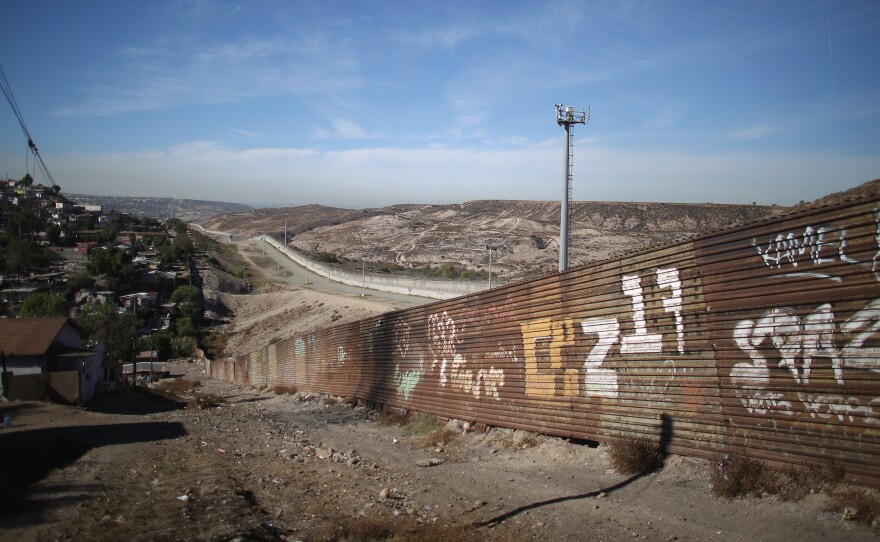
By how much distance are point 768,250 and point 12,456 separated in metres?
13.4

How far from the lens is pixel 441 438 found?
12.8 meters

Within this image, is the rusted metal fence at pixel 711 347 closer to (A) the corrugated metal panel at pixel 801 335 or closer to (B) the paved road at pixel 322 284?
(A) the corrugated metal panel at pixel 801 335

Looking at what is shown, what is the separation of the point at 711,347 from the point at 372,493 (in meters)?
5.32

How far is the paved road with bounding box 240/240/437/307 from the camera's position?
54237mm

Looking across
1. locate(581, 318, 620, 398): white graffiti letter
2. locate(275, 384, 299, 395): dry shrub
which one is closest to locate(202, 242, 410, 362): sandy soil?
locate(275, 384, 299, 395): dry shrub

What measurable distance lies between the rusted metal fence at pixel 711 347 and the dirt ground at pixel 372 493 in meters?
0.55

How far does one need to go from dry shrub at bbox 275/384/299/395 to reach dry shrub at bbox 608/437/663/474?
20.8 m

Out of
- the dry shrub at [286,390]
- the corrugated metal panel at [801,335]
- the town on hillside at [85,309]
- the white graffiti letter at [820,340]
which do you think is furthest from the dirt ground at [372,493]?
the town on hillside at [85,309]

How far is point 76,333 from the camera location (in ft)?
103

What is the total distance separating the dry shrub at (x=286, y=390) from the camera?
27284 millimetres

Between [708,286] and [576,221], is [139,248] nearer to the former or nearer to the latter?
[576,221]

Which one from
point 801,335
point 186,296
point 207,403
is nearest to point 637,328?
point 801,335

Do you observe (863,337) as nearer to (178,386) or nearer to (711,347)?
(711,347)

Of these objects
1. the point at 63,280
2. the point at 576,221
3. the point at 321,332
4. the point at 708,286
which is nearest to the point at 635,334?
the point at 708,286
